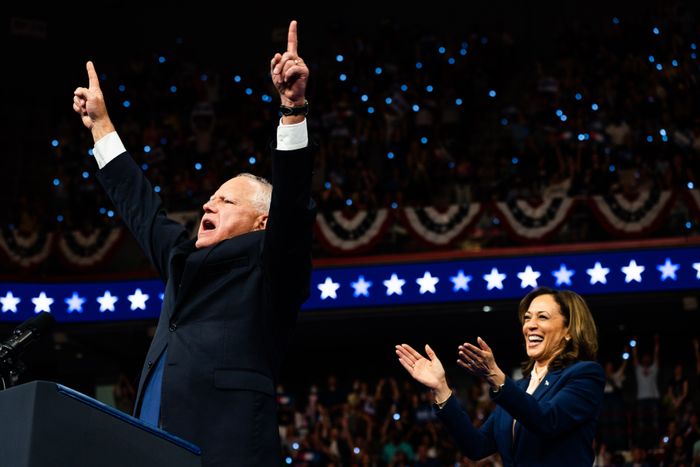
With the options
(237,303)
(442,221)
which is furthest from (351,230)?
(237,303)

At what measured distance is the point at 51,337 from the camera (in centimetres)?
1308

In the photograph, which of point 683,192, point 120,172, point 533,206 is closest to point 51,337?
point 533,206

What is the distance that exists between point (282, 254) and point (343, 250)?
9.26m

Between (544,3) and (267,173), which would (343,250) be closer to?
(267,173)

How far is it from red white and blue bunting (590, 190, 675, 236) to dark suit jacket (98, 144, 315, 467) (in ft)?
29.8

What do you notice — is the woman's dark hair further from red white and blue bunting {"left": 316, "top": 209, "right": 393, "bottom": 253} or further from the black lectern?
red white and blue bunting {"left": 316, "top": 209, "right": 393, "bottom": 253}

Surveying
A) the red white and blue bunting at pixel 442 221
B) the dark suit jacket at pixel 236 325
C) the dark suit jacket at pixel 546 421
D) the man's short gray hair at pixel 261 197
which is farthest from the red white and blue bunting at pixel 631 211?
the dark suit jacket at pixel 236 325

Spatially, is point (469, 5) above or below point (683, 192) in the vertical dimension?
above

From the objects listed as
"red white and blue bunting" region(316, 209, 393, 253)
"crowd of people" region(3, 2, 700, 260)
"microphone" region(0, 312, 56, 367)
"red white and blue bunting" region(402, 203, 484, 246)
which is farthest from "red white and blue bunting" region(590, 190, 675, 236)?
"microphone" region(0, 312, 56, 367)

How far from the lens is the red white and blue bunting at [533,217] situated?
36.8ft

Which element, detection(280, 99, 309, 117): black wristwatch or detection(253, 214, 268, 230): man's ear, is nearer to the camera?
detection(280, 99, 309, 117): black wristwatch

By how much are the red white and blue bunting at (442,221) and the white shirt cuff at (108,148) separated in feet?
28.3

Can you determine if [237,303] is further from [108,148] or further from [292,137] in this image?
[108,148]

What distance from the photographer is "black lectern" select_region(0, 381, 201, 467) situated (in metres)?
1.66
